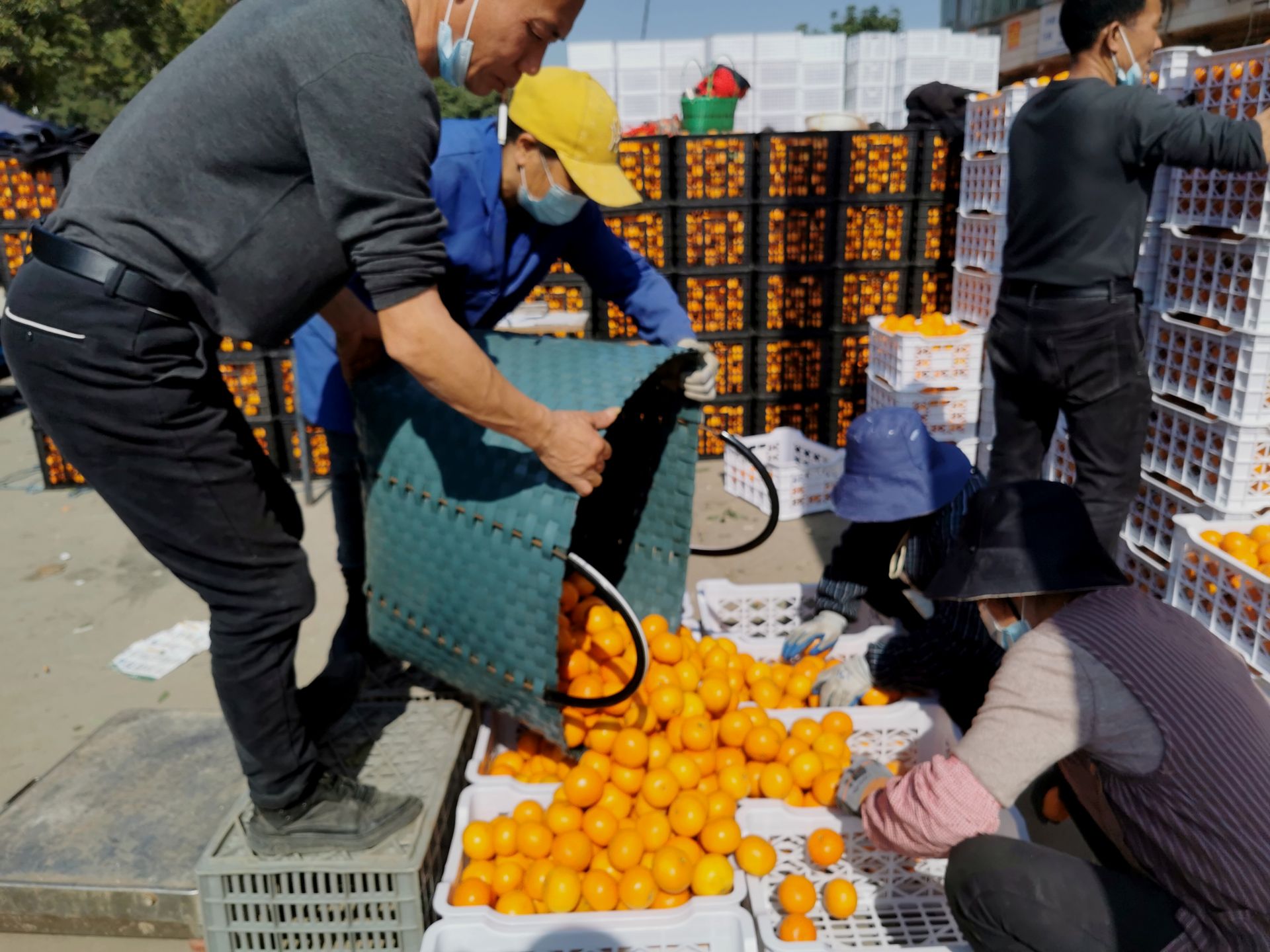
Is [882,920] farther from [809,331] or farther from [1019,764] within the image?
[809,331]

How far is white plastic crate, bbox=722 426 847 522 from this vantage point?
5.54m

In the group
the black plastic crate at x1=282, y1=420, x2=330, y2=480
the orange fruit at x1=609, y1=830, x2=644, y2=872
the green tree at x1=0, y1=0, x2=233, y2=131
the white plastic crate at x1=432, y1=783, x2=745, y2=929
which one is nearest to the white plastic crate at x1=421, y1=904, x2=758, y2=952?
the white plastic crate at x1=432, y1=783, x2=745, y2=929

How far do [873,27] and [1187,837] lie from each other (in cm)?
5636

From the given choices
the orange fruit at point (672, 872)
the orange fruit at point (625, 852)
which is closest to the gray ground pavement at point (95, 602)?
the orange fruit at point (625, 852)

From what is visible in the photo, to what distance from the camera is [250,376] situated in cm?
615

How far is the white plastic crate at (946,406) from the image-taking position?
18.1ft

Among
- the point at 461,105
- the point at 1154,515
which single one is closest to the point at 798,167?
the point at 1154,515

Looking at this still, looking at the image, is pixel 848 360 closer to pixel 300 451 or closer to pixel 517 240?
pixel 300 451

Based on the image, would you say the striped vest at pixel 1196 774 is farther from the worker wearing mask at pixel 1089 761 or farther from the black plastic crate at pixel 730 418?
the black plastic crate at pixel 730 418

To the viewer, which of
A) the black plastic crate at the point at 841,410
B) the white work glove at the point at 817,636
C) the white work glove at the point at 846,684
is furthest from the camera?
the black plastic crate at the point at 841,410

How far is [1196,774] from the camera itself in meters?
1.67

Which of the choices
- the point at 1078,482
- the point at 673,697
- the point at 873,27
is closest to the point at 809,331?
the point at 1078,482

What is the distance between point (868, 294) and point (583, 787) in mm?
4835

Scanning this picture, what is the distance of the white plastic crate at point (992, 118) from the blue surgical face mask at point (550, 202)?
11.0 ft
